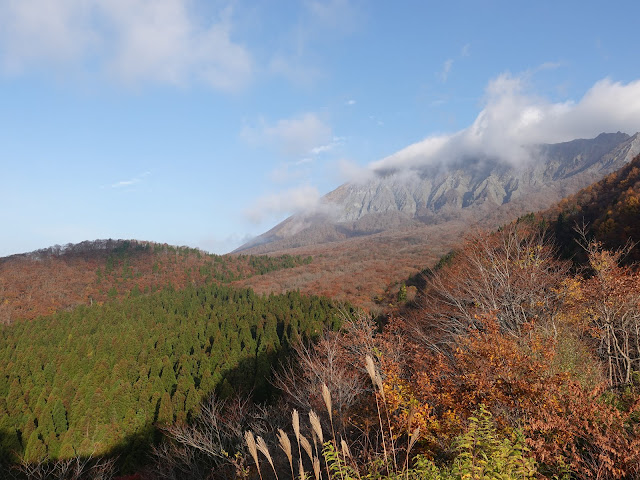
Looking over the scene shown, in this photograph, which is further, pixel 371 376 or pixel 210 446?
pixel 210 446

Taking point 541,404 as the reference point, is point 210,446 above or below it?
below

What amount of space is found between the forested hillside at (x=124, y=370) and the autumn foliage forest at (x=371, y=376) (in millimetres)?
209

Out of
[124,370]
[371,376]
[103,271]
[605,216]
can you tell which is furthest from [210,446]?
[103,271]

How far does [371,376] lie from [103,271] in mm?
128574

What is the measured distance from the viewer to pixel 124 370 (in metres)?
37.9

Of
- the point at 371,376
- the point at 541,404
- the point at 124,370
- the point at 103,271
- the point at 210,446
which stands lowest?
the point at 210,446

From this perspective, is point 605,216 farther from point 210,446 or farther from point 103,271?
point 103,271

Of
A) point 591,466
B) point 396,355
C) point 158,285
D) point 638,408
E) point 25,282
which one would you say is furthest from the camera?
point 158,285

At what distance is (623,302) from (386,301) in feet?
171

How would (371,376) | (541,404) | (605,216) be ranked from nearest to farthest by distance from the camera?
(371,376) < (541,404) < (605,216)

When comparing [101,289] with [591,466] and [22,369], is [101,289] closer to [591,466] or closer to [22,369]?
[22,369]

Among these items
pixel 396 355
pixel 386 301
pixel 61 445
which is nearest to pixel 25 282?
pixel 61 445

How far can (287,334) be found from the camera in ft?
154

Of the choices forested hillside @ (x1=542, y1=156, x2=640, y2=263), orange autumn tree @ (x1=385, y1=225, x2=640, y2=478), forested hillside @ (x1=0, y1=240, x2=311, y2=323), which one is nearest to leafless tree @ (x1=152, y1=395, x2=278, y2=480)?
orange autumn tree @ (x1=385, y1=225, x2=640, y2=478)
